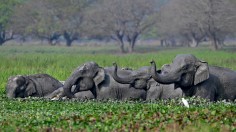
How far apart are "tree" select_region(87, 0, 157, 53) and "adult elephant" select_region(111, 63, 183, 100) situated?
58.9 meters

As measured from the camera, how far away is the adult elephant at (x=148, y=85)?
19234 millimetres

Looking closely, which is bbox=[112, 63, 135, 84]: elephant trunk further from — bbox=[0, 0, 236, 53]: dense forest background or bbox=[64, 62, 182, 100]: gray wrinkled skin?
bbox=[0, 0, 236, 53]: dense forest background

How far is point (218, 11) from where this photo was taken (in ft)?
240

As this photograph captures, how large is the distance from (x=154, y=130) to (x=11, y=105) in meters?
4.96

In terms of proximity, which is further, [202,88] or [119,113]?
[202,88]

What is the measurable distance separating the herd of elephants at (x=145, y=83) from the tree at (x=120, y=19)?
5848 cm

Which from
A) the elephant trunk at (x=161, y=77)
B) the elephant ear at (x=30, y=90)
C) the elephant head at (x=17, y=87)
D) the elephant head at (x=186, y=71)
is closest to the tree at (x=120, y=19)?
the elephant ear at (x=30, y=90)

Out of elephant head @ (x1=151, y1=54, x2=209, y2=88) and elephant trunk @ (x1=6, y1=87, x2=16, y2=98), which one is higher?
elephant head @ (x1=151, y1=54, x2=209, y2=88)

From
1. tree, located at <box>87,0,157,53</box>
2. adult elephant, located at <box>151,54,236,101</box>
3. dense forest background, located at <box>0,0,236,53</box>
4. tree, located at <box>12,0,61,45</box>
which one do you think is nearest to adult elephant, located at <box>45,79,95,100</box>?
adult elephant, located at <box>151,54,236,101</box>

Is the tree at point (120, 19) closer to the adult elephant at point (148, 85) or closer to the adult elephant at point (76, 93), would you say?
the adult elephant at point (76, 93)

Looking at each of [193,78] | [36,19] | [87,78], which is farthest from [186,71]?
[36,19]

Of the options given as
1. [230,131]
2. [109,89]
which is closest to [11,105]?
[109,89]

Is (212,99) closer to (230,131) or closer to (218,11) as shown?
(230,131)

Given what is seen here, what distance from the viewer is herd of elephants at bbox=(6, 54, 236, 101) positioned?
61.5 feet
